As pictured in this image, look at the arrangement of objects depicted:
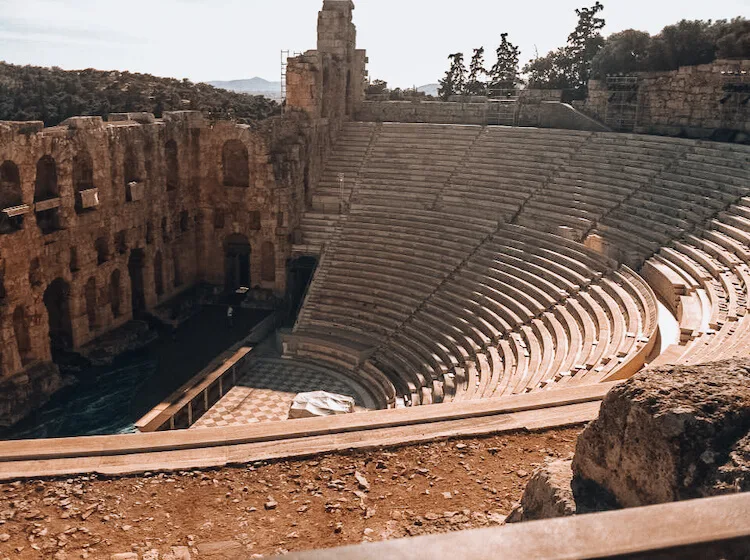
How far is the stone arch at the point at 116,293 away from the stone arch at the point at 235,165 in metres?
5.52

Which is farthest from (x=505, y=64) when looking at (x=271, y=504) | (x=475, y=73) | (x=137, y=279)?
(x=271, y=504)

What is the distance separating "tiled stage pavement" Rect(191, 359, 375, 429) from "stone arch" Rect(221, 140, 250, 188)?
7.75 m

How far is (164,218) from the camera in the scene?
75.5ft

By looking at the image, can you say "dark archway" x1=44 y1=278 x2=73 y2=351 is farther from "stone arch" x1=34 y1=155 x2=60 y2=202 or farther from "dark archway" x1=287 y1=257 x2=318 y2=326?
"dark archway" x1=287 y1=257 x2=318 y2=326

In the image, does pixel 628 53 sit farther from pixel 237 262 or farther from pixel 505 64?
pixel 237 262

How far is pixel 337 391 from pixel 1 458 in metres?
12.0

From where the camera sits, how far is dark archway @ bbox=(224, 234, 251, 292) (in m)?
25.2

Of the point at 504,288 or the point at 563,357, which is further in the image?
the point at 504,288

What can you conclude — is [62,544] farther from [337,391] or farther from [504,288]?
[504,288]

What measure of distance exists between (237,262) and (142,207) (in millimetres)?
4718

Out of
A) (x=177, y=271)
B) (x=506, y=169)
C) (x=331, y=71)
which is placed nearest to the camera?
(x=506, y=169)

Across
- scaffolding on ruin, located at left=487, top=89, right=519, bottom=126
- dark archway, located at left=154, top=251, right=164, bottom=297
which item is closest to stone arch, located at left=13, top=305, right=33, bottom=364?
dark archway, located at left=154, top=251, right=164, bottom=297

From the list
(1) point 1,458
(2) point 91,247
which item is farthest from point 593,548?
(2) point 91,247

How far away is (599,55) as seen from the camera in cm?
3069
